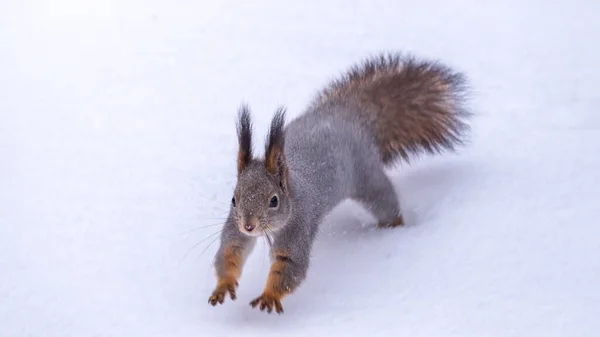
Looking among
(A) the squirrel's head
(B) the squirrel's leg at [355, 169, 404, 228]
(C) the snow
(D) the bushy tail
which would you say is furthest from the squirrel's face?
(D) the bushy tail

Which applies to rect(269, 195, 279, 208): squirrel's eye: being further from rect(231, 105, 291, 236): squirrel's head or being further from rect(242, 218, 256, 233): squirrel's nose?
rect(242, 218, 256, 233): squirrel's nose

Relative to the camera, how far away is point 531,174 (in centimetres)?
423

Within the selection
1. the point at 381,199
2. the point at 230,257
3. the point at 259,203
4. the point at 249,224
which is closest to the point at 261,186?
the point at 259,203

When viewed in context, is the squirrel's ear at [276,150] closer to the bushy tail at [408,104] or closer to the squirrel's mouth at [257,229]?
the squirrel's mouth at [257,229]

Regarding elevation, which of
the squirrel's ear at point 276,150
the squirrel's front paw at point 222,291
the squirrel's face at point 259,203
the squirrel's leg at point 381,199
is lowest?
the squirrel's front paw at point 222,291

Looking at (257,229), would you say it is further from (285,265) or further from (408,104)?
(408,104)

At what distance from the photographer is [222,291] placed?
3.27 metres

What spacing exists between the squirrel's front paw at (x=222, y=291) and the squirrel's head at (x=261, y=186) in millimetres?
205

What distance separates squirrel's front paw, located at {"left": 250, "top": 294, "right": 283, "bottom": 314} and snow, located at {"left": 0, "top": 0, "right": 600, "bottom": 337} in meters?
0.07

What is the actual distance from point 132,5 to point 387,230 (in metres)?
3.19

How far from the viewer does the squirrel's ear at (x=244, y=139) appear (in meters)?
3.28

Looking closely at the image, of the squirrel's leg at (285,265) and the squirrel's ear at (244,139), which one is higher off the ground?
the squirrel's ear at (244,139)

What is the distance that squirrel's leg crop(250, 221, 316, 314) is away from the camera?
326 centimetres

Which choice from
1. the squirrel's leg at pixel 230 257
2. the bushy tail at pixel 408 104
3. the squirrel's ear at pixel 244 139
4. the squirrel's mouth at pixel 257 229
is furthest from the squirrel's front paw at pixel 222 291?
the bushy tail at pixel 408 104
